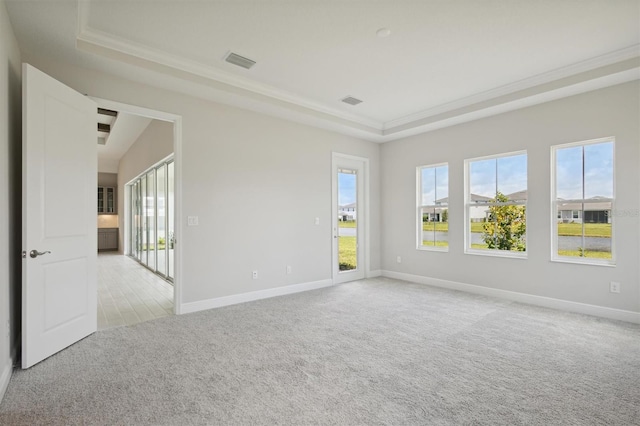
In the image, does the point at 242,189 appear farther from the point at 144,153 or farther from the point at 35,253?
the point at 144,153

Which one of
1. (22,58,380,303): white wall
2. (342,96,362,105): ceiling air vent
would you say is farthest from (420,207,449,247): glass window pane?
(342,96,362,105): ceiling air vent

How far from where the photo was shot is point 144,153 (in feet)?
23.8

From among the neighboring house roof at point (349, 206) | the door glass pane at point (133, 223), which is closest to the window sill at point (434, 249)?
the neighboring house roof at point (349, 206)

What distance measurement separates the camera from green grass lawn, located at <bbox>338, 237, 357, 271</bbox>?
5.95 metres

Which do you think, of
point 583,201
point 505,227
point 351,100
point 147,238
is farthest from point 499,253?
point 147,238

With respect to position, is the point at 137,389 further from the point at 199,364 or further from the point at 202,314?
the point at 202,314

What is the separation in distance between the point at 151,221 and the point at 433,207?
5.99 metres

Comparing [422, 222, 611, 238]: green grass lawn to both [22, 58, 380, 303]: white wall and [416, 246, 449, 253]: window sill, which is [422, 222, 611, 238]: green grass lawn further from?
[22, 58, 380, 303]: white wall

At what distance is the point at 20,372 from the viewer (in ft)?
8.16

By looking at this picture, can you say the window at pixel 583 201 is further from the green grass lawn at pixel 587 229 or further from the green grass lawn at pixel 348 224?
the green grass lawn at pixel 348 224

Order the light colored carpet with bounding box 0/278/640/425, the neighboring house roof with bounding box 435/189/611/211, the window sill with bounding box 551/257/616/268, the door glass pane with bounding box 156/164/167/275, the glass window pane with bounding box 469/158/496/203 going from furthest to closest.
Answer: the door glass pane with bounding box 156/164/167/275 → the glass window pane with bounding box 469/158/496/203 → the neighboring house roof with bounding box 435/189/611/211 → the window sill with bounding box 551/257/616/268 → the light colored carpet with bounding box 0/278/640/425

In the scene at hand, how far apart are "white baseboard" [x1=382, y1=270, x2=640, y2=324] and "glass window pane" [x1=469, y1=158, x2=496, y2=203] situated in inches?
56.4

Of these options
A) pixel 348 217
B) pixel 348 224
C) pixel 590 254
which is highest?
pixel 348 217

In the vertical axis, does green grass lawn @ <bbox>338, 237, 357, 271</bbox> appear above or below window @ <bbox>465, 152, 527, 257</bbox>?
below
